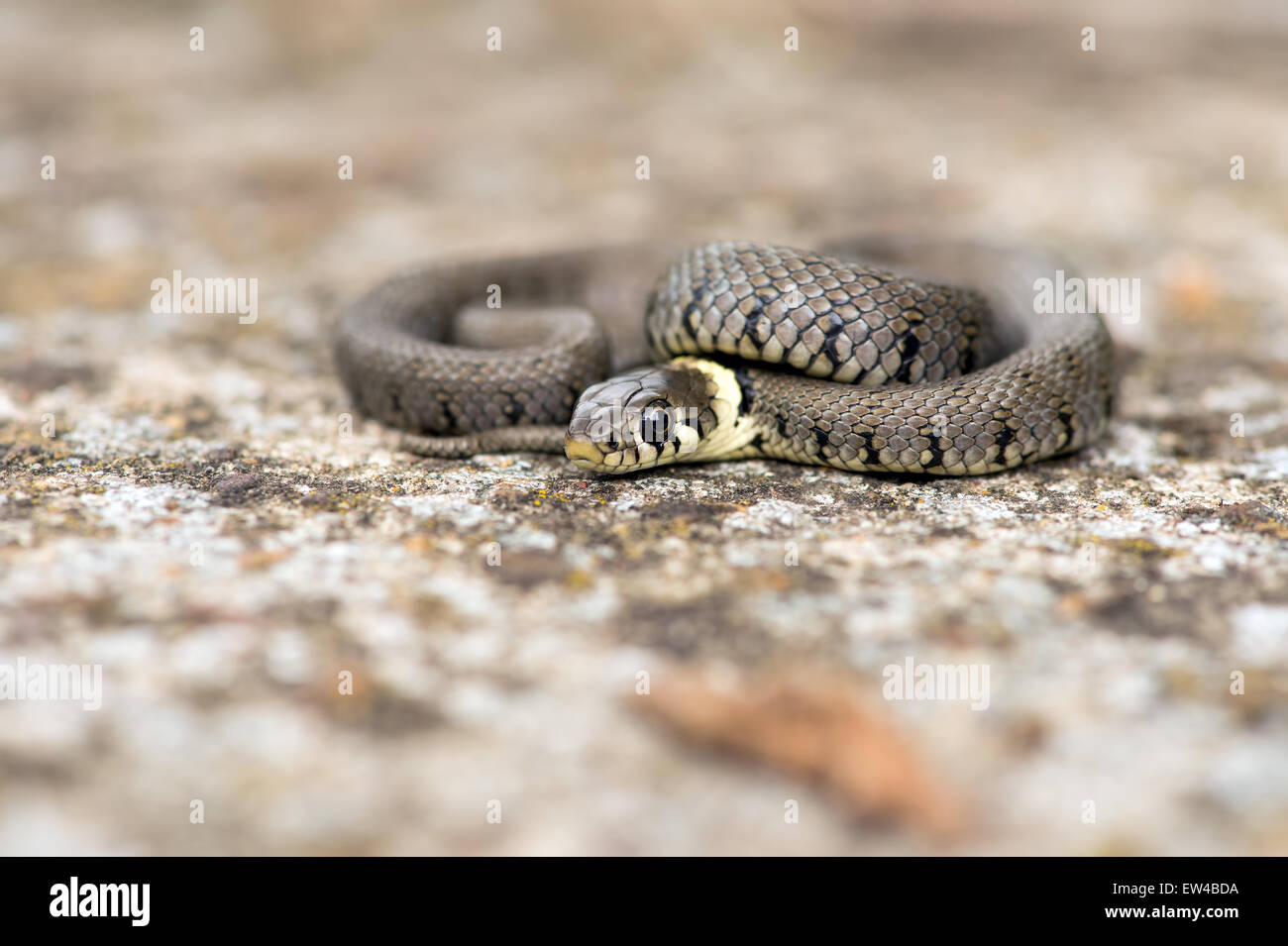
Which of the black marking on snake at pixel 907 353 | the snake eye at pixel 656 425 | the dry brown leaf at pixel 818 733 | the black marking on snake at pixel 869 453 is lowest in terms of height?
the dry brown leaf at pixel 818 733

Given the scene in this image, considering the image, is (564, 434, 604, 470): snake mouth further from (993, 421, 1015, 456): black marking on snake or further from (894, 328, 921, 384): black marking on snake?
(993, 421, 1015, 456): black marking on snake

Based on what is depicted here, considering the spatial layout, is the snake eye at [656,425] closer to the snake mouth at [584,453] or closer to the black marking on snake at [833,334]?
the snake mouth at [584,453]

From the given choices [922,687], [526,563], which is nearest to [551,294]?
[526,563]

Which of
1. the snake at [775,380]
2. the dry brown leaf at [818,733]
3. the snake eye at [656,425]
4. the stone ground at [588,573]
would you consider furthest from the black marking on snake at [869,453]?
the dry brown leaf at [818,733]

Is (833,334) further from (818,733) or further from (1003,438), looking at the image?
(818,733)

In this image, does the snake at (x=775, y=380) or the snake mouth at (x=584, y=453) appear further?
the snake at (x=775, y=380)

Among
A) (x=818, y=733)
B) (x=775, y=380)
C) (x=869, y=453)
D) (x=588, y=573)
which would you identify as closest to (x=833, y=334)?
(x=775, y=380)

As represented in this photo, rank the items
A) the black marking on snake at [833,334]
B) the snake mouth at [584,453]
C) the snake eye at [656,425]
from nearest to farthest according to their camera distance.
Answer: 1. the snake mouth at [584,453]
2. the snake eye at [656,425]
3. the black marking on snake at [833,334]

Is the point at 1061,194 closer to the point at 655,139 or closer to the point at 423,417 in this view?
the point at 655,139
